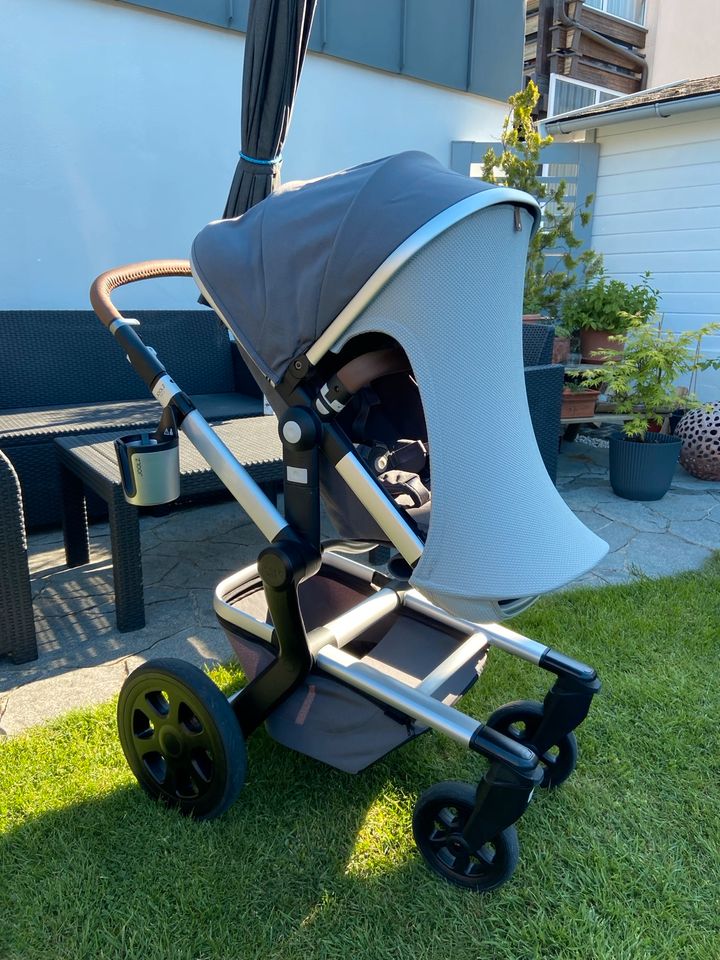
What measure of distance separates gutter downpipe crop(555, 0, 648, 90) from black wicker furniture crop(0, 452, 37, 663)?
1063 centimetres

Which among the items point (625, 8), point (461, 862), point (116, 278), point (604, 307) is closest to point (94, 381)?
point (116, 278)

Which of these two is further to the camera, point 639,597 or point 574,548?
point 639,597

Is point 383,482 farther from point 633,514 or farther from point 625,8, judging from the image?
point 625,8

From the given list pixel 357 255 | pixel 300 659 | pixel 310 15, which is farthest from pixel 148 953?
pixel 310 15

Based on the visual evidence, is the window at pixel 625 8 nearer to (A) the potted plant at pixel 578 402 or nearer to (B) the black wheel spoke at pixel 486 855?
(A) the potted plant at pixel 578 402

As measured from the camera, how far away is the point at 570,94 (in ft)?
33.2

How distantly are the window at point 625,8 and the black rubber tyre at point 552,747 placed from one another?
11.7 metres

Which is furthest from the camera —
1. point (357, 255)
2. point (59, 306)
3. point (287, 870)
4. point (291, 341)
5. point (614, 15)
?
point (614, 15)

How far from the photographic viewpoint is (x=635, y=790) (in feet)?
6.38

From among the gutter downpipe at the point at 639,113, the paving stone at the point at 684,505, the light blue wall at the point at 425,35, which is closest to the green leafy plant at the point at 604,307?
the gutter downpipe at the point at 639,113

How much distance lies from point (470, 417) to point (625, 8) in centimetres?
1256

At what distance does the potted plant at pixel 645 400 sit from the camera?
14.5 feet

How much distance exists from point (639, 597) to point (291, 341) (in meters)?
2.28

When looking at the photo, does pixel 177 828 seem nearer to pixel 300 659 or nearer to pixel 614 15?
pixel 300 659
